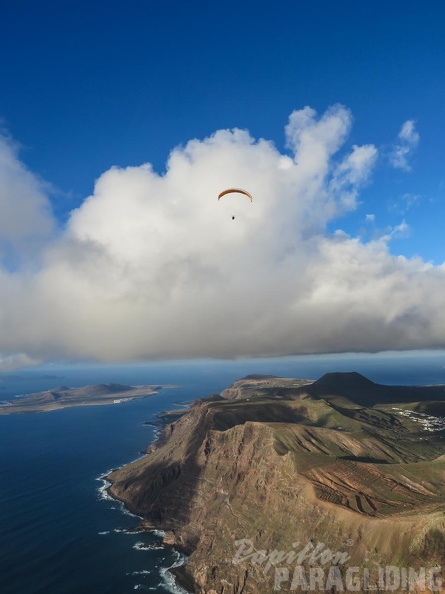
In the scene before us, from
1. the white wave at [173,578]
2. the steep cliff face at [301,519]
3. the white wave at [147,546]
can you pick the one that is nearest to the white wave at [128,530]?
the white wave at [147,546]

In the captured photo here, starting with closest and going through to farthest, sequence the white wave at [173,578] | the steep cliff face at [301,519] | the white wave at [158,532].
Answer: the steep cliff face at [301,519] → the white wave at [173,578] → the white wave at [158,532]

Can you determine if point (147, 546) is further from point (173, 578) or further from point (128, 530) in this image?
point (173, 578)

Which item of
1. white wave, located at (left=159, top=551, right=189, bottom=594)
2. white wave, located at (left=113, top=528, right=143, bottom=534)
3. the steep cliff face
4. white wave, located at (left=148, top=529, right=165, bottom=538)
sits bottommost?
white wave, located at (left=159, top=551, right=189, bottom=594)

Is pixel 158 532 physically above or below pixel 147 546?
below

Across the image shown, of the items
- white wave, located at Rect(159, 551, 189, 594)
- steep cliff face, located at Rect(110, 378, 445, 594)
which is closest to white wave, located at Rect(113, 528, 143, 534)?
steep cliff face, located at Rect(110, 378, 445, 594)

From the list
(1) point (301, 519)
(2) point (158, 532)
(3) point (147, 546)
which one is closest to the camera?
(1) point (301, 519)

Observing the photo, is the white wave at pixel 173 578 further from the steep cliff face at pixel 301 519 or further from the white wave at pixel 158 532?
the white wave at pixel 158 532

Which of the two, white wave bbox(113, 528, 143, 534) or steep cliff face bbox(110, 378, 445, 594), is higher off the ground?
steep cliff face bbox(110, 378, 445, 594)

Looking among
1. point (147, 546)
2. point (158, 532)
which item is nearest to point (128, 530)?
point (158, 532)

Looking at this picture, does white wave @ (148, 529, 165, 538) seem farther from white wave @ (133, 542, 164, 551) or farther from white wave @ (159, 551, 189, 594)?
white wave @ (159, 551, 189, 594)

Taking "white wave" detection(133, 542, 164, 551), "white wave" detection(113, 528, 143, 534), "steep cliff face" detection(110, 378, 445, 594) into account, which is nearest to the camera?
"steep cliff face" detection(110, 378, 445, 594)

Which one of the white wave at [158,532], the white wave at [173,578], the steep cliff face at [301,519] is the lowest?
the white wave at [173,578]

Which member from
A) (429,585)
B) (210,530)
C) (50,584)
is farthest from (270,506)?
(50,584)
